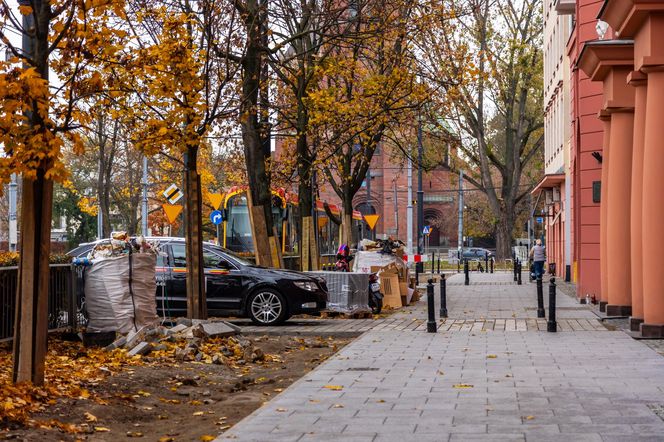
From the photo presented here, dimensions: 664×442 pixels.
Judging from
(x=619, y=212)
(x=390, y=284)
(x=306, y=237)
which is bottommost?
(x=390, y=284)

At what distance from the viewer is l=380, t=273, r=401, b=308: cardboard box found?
85.9ft

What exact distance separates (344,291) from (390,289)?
12.6 ft

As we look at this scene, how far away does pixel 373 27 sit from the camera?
2725 cm

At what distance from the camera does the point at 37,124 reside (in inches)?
401

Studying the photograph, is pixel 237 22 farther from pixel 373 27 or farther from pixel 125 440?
pixel 125 440

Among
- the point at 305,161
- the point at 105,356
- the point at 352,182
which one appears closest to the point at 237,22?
the point at 305,161

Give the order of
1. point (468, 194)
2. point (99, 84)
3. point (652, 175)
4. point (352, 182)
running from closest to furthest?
point (99, 84), point (652, 175), point (352, 182), point (468, 194)

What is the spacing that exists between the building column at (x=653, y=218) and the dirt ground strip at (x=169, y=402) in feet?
15.8

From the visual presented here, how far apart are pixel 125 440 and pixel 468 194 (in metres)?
86.9

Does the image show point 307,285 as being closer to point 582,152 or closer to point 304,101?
point 304,101

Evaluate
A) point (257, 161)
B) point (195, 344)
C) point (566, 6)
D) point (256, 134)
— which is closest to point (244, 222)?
point (566, 6)

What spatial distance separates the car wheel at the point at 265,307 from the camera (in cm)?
2094

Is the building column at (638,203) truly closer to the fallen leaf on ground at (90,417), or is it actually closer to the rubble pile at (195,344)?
the rubble pile at (195,344)

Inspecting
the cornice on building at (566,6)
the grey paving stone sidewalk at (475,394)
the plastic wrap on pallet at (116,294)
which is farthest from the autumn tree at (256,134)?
the cornice on building at (566,6)
